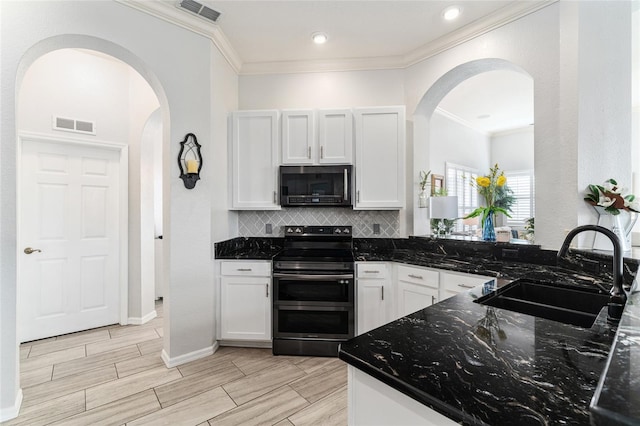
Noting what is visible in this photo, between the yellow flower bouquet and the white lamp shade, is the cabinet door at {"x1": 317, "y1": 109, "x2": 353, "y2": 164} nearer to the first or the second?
the white lamp shade

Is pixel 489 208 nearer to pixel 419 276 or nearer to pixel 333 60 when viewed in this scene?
pixel 419 276

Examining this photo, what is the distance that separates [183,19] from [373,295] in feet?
10.1

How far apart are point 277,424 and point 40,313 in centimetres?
299

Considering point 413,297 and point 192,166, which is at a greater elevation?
point 192,166

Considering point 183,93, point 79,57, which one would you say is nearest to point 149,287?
point 183,93

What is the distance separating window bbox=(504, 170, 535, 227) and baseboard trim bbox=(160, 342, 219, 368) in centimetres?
725

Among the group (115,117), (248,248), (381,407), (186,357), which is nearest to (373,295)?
(248,248)

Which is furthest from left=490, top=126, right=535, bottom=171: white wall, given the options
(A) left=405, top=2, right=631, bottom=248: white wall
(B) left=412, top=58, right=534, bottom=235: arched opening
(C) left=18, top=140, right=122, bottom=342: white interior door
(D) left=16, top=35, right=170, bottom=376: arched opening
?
(C) left=18, top=140, right=122, bottom=342: white interior door

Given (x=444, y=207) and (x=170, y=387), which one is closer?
(x=170, y=387)

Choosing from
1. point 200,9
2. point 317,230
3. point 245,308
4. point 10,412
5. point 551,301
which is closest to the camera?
point 551,301

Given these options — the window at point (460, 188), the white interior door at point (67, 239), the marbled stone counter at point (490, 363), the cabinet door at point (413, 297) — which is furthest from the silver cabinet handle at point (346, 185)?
the window at point (460, 188)

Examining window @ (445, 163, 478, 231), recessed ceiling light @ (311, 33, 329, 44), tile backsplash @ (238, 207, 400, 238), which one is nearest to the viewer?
recessed ceiling light @ (311, 33, 329, 44)

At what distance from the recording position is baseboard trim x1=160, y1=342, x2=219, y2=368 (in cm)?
249

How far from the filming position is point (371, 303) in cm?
275
